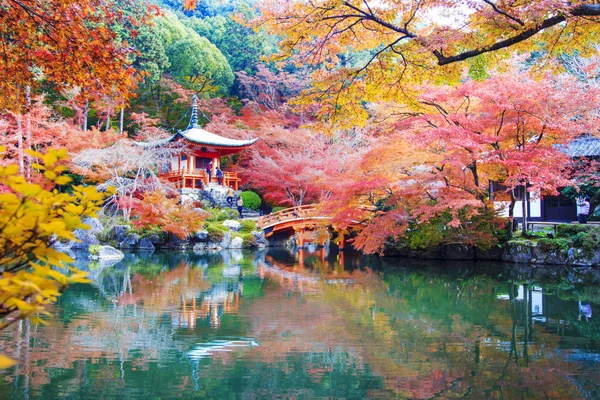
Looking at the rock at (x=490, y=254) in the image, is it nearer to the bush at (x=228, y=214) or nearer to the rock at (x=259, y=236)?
the rock at (x=259, y=236)

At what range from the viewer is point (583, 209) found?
14.1 metres

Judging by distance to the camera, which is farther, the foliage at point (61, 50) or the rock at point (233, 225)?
the rock at point (233, 225)

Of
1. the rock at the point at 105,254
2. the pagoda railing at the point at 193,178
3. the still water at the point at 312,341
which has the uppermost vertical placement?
the pagoda railing at the point at 193,178

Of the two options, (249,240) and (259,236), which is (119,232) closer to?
(249,240)

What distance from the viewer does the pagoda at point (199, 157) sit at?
71.6ft

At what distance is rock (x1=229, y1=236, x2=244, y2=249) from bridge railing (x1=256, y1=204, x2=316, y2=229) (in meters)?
1.07

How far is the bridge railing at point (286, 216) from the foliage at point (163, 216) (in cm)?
287

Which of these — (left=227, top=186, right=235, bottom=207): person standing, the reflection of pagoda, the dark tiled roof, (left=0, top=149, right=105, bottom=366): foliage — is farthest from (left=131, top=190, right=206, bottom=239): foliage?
(left=0, top=149, right=105, bottom=366): foliage

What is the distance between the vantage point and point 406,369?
4.19 meters

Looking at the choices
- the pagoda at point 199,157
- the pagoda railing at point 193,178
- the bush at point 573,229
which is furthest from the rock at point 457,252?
the pagoda railing at point 193,178

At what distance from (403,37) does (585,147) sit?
1198 centimetres

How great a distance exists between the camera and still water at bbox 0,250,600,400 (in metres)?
3.77

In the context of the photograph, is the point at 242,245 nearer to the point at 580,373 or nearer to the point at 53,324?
the point at 53,324

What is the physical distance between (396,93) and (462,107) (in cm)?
758
